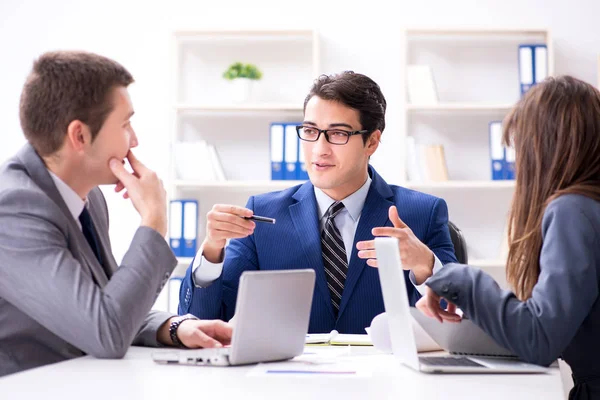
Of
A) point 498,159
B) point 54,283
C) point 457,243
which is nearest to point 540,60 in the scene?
point 498,159

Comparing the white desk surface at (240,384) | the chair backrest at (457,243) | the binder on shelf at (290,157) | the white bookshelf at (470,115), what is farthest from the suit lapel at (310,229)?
the white bookshelf at (470,115)

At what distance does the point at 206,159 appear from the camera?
14.4 feet

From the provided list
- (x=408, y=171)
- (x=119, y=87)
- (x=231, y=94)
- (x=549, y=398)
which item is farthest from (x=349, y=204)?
(x=231, y=94)

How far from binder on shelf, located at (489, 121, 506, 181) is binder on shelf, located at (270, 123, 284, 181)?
3.78 feet

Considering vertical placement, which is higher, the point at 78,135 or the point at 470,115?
the point at 470,115

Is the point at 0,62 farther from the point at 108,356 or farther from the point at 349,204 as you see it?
the point at 108,356

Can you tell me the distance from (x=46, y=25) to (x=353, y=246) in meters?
3.13

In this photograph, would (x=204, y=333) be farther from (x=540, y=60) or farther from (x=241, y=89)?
(x=540, y=60)

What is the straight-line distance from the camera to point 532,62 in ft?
14.2

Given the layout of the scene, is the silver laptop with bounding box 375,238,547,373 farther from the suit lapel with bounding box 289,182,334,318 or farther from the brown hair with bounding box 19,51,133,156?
the suit lapel with bounding box 289,182,334,318

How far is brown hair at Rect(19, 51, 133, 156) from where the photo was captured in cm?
164

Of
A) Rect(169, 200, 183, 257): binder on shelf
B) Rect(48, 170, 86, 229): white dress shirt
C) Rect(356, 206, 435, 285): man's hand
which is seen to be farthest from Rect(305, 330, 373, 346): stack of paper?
Rect(169, 200, 183, 257): binder on shelf

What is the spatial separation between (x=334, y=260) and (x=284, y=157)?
1933 mm

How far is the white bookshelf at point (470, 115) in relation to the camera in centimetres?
448
